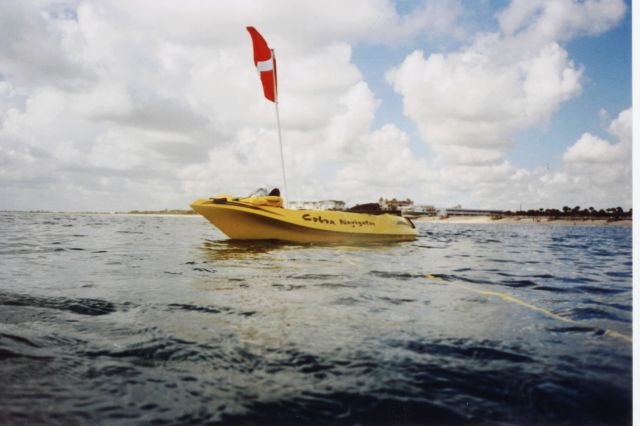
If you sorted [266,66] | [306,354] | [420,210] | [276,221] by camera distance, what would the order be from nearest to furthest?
1. [306,354]
2. [276,221]
3. [266,66]
4. [420,210]

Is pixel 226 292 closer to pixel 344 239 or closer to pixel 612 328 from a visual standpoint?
pixel 612 328

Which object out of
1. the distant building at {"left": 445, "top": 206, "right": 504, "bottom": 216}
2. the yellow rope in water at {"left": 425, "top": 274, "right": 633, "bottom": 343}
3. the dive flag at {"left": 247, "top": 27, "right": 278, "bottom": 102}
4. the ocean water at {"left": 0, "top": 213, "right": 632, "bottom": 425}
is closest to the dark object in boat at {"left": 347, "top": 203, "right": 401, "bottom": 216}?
the dive flag at {"left": 247, "top": 27, "right": 278, "bottom": 102}

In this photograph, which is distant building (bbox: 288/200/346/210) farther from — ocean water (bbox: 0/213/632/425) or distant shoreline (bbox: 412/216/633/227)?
distant shoreline (bbox: 412/216/633/227)

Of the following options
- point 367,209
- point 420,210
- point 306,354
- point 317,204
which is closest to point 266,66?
point 317,204

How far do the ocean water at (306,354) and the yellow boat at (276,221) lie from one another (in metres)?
6.03

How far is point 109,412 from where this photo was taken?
1.86 metres

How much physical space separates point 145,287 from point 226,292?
1.28 metres

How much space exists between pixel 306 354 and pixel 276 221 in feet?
30.2

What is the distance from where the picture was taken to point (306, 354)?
262cm

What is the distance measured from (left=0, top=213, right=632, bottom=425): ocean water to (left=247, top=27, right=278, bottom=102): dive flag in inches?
360

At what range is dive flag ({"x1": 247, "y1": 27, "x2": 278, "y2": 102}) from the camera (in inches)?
481

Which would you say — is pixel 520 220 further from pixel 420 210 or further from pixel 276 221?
pixel 276 221

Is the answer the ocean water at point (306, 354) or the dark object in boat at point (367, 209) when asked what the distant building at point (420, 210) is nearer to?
the dark object in boat at point (367, 209)

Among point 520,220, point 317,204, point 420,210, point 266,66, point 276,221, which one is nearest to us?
point 276,221
